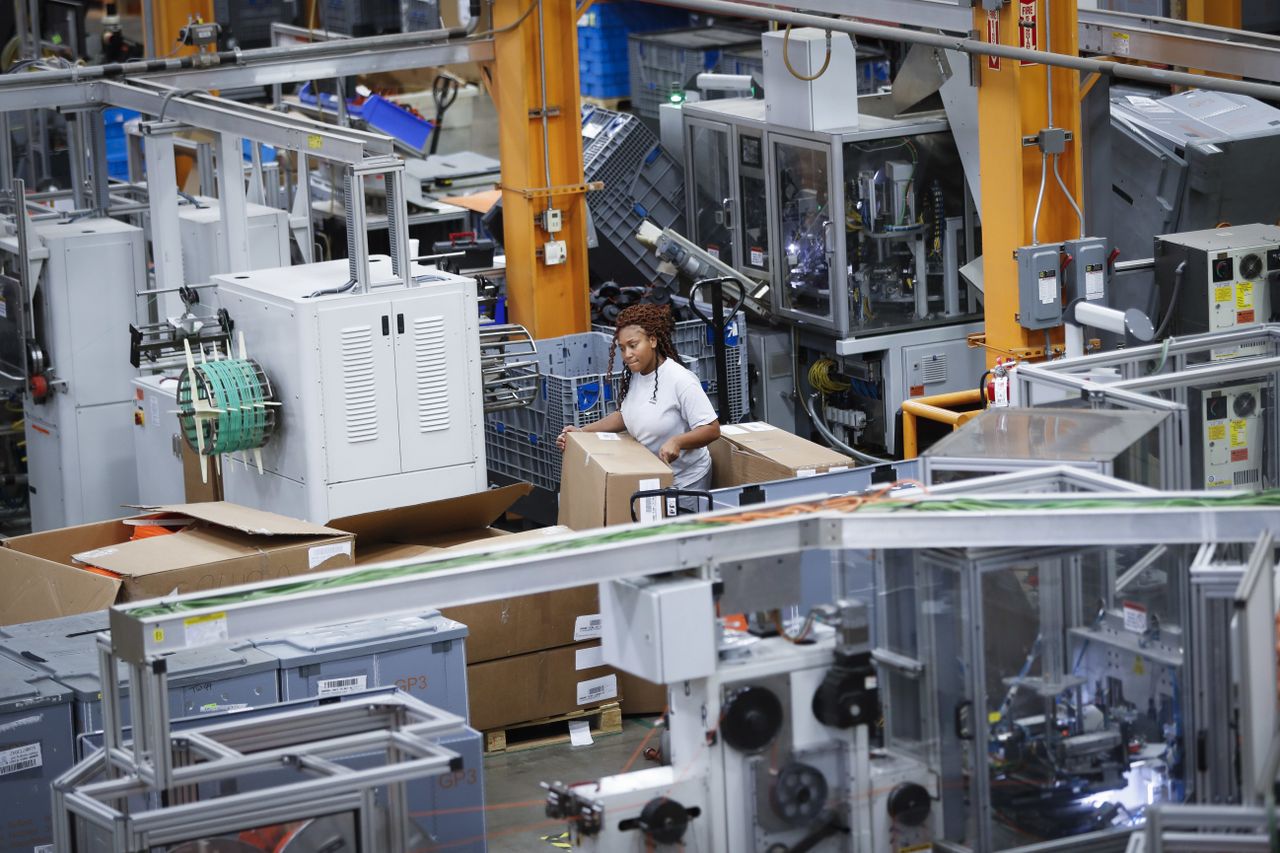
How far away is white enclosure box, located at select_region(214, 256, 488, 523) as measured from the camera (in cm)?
795

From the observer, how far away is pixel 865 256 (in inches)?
402

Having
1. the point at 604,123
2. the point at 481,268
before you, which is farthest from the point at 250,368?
the point at 604,123

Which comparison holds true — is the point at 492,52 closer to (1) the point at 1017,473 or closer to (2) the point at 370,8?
(1) the point at 1017,473

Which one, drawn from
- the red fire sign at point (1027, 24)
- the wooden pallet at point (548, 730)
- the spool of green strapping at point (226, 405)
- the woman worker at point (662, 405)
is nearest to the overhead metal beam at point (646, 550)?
the wooden pallet at point (548, 730)

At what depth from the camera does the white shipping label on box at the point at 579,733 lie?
750 cm

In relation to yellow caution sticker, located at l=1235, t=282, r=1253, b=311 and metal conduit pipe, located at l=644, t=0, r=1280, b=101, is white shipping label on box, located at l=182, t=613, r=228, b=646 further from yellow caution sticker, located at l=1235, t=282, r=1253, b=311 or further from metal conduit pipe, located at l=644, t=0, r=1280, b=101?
yellow caution sticker, located at l=1235, t=282, r=1253, b=311

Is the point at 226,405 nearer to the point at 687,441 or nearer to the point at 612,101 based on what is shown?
the point at 687,441

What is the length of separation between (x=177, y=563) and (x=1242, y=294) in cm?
442

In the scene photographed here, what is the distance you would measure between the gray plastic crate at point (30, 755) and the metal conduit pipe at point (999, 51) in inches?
177

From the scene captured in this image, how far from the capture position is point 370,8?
704 inches

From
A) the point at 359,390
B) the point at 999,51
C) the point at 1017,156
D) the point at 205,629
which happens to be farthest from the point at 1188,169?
the point at 205,629

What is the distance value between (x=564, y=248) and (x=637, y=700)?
11.3ft

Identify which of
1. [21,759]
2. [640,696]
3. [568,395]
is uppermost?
[568,395]

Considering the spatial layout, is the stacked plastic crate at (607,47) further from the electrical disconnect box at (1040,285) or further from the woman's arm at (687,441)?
the woman's arm at (687,441)
